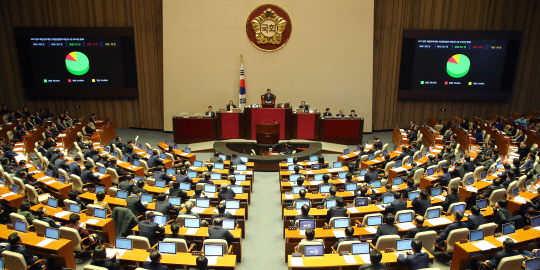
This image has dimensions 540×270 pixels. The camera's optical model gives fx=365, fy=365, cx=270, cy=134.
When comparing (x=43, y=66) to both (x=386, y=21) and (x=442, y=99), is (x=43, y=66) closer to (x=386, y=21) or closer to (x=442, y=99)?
(x=386, y=21)

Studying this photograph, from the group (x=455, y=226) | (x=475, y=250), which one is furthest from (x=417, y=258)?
(x=455, y=226)

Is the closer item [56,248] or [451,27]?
[56,248]

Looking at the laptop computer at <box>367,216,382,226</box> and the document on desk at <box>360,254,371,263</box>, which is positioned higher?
the laptop computer at <box>367,216,382,226</box>

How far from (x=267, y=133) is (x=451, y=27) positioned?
420 inches

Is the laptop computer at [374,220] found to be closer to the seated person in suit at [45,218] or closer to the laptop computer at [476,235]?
the laptop computer at [476,235]

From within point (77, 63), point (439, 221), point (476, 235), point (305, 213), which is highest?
point (77, 63)

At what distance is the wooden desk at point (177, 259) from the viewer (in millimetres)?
5746

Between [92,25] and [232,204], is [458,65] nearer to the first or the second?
[232,204]

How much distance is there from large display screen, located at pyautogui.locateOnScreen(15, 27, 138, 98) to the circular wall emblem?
591cm

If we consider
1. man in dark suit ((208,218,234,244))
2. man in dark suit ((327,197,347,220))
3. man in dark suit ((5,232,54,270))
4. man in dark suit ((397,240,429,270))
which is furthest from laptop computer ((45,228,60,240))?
man in dark suit ((397,240,429,270))

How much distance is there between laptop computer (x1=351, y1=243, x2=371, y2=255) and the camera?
6016 millimetres

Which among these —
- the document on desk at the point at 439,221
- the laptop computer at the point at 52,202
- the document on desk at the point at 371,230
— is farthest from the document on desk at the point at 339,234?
the laptop computer at the point at 52,202

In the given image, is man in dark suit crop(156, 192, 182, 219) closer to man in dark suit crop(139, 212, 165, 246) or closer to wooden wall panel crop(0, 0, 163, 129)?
man in dark suit crop(139, 212, 165, 246)

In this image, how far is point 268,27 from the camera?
17406 millimetres
